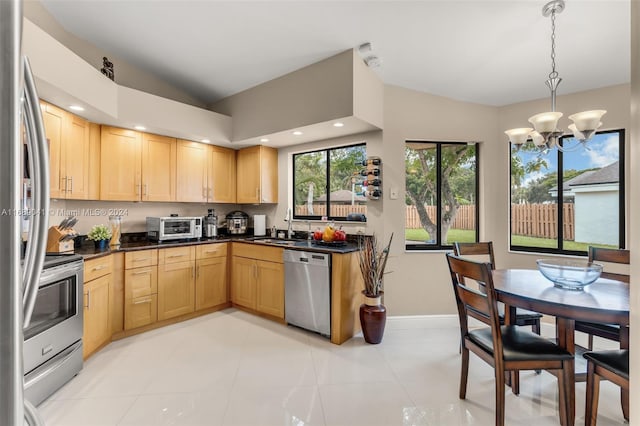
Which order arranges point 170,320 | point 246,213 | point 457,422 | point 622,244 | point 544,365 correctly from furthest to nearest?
point 246,213, point 170,320, point 622,244, point 457,422, point 544,365

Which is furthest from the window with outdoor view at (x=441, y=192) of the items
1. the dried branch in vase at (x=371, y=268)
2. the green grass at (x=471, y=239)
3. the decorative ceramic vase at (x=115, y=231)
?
the decorative ceramic vase at (x=115, y=231)

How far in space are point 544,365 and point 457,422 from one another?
63 centimetres

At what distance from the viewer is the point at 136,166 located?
340 centimetres

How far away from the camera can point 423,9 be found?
2180 mm

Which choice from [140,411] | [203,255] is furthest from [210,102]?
[140,411]

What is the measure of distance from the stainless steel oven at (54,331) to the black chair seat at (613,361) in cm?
336

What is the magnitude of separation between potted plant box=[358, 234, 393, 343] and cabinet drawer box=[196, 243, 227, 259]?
72.9 inches

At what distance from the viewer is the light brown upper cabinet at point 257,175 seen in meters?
4.10

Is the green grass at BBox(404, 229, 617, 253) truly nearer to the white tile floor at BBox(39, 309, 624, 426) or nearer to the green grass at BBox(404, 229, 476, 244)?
the green grass at BBox(404, 229, 476, 244)

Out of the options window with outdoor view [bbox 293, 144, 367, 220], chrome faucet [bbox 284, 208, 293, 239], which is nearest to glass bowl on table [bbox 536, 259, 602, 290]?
window with outdoor view [bbox 293, 144, 367, 220]

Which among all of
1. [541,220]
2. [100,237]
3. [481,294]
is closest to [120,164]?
[100,237]

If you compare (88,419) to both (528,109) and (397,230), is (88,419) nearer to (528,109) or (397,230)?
(397,230)

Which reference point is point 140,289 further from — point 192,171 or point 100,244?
point 192,171

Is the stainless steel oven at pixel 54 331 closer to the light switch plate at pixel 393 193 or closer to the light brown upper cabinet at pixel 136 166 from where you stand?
the light brown upper cabinet at pixel 136 166
